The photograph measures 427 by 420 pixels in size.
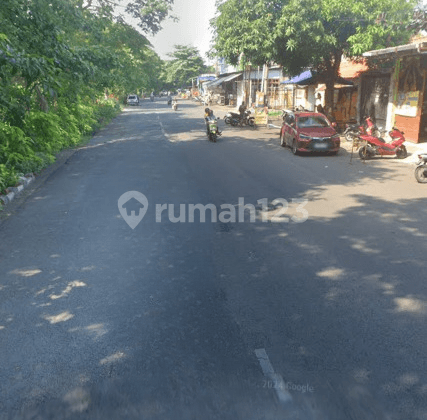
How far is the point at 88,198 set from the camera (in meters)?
9.57

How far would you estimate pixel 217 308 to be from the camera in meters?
4.66

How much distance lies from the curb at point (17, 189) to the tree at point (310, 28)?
12059 mm

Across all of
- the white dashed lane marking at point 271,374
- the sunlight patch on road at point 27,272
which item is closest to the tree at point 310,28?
the sunlight patch on road at point 27,272

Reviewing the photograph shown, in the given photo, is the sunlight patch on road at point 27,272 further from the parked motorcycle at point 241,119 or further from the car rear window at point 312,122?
the parked motorcycle at point 241,119

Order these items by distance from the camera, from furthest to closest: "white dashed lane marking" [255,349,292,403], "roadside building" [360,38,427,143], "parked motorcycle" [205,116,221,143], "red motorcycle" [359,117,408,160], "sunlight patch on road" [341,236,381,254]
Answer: "parked motorcycle" [205,116,221,143] → "roadside building" [360,38,427,143] → "red motorcycle" [359,117,408,160] → "sunlight patch on road" [341,236,381,254] → "white dashed lane marking" [255,349,292,403]

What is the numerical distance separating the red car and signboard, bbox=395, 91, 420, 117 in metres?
4.42

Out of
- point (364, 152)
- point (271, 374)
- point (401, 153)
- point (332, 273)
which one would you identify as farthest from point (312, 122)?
point (271, 374)

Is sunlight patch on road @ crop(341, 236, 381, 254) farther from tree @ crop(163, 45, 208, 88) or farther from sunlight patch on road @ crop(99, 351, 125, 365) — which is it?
tree @ crop(163, 45, 208, 88)

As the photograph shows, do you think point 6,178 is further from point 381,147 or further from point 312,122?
point 381,147

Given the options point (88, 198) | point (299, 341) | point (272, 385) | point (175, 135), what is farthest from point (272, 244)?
point (175, 135)

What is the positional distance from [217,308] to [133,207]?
4.61m

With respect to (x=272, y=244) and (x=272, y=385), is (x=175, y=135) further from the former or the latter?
(x=272, y=385)

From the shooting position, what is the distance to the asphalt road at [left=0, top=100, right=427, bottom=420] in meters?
3.31

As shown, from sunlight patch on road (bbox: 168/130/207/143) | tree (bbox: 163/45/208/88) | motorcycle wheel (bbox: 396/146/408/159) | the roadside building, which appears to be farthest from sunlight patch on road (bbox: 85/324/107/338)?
tree (bbox: 163/45/208/88)
